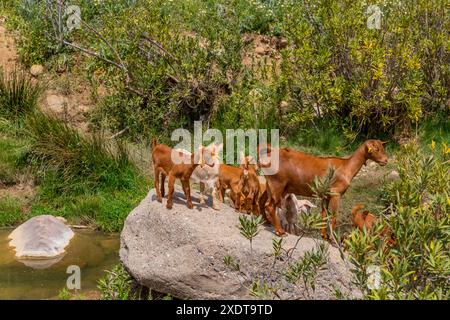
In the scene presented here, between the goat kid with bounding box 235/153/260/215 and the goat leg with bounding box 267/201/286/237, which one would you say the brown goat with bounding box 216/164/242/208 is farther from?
the goat leg with bounding box 267/201/286/237

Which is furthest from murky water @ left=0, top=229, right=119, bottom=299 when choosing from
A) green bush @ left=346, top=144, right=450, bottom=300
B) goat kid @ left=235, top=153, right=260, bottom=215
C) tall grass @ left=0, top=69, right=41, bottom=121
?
green bush @ left=346, top=144, right=450, bottom=300

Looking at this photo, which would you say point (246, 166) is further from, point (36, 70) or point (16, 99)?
point (36, 70)

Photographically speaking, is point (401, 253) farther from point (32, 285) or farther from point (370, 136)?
point (370, 136)

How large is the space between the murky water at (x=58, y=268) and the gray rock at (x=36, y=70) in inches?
189

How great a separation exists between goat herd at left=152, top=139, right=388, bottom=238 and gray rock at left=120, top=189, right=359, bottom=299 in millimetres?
221

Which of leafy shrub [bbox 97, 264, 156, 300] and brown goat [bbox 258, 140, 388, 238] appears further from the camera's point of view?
brown goat [bbox 258, 140, 388, 238]

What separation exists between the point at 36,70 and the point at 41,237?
18.9ft

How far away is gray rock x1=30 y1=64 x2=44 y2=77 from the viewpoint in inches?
585

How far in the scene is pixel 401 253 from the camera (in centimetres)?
521

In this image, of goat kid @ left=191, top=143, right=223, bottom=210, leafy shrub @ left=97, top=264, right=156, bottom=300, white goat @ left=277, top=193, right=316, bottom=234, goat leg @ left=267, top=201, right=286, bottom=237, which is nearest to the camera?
leafy shrub @ left=97, top=264, right=156, bottom=300

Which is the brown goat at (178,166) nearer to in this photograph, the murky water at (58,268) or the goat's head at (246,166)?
the goat's head at (246,166)

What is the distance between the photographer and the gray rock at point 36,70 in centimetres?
1485

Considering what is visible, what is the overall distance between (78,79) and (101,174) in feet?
12.5
